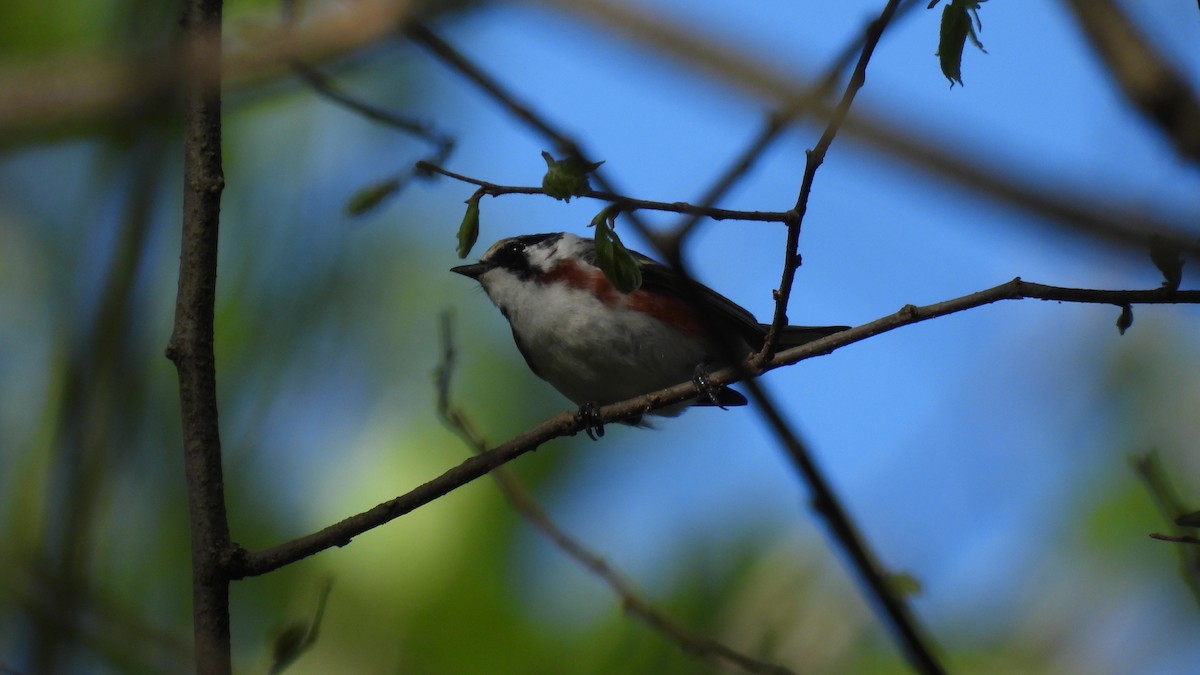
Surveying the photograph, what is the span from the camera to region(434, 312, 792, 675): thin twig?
11.2 feet

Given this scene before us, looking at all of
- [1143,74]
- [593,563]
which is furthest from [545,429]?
[1143,74]

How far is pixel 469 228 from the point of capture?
9.39 ft

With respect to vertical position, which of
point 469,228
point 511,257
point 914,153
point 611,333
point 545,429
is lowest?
point 914,153

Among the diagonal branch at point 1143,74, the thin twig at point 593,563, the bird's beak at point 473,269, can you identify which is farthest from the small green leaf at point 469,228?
the bird's beak at point 473,269

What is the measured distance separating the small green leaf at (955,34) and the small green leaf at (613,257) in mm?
724

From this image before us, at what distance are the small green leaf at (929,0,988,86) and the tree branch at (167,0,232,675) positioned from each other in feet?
5.13

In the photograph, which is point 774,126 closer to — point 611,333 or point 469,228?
point 469,228

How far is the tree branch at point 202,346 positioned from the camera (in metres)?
2.63

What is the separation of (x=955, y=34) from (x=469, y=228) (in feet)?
3.99

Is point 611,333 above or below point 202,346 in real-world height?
above

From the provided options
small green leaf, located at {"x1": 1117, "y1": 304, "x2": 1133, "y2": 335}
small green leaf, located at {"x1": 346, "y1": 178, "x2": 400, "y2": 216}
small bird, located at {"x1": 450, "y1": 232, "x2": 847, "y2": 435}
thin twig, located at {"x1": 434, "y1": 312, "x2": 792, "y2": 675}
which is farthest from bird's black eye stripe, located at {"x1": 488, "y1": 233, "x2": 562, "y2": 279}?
small green leaf, located at {"x1": 1117, "y1": 304, "x2": 1133, "y2": 335}

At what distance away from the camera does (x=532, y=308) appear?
530cm

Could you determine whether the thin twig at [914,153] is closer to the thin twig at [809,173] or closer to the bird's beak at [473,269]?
the thin twig at [809,173]

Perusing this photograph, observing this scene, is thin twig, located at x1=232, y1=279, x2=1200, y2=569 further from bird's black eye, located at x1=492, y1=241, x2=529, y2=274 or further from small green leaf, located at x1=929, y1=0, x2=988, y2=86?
bird's black eye, located at x1=492, y1=241, x2=529, y2=274
